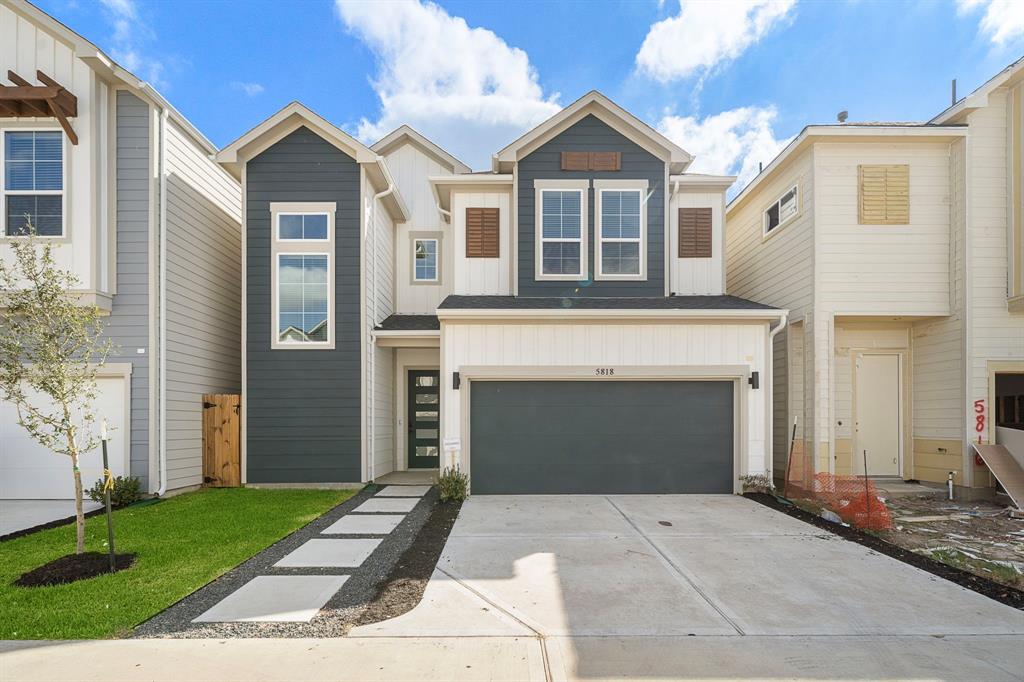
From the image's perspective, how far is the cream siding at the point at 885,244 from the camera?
9.03 metres

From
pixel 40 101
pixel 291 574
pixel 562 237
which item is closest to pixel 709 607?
pixel 291 574

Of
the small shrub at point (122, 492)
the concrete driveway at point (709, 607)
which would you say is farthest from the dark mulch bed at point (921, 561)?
the small shrub at point (122, 492)

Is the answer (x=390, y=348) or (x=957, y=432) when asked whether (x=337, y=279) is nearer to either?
(x=390, y=348)

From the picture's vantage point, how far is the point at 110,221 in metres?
8.27

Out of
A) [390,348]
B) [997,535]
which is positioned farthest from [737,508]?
[390,348]

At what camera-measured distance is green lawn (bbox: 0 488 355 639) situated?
379 centimetres

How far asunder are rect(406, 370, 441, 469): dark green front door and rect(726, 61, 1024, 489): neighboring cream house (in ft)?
23.5

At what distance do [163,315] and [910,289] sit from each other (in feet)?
41.6

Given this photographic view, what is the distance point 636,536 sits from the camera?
6.11 metres

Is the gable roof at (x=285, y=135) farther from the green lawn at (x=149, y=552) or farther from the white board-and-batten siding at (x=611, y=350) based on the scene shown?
the green lawn at (x=149, y=552)

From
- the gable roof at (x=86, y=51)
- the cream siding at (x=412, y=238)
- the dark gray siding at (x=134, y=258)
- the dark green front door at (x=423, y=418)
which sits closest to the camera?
the gable roof at (x=86, y=51)

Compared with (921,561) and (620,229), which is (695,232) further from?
(921,561)

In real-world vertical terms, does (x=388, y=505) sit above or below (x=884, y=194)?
below

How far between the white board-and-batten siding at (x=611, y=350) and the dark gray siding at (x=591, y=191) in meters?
1.51
